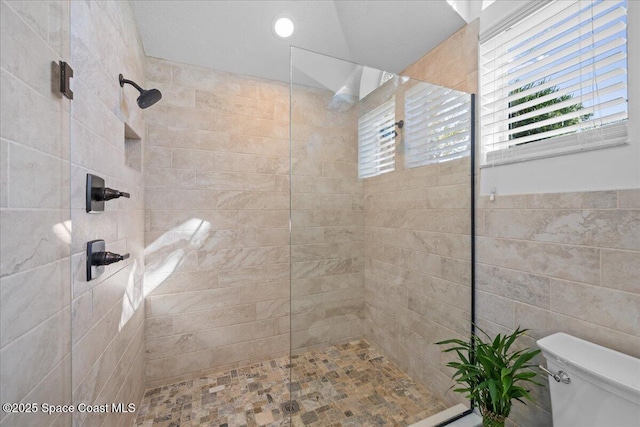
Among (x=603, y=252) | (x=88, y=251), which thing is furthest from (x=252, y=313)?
(x=603, y=252)

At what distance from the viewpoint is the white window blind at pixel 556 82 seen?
1.01 meters

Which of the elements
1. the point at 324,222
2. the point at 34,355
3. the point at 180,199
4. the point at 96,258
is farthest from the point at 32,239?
the point at 180,199

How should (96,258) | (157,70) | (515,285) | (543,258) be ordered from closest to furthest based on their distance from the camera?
(96,258), (543,258), (515,285), (157,70)

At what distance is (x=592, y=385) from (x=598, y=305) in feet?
1.05

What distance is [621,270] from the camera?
97cm

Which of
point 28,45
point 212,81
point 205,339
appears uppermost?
point 212,81

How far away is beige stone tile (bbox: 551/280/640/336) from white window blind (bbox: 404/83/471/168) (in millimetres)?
862

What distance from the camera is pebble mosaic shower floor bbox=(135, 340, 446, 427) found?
4.44ft

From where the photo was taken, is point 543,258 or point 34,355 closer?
point 34,355

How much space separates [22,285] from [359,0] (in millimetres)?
1938

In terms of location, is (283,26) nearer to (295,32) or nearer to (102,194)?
(295,32)

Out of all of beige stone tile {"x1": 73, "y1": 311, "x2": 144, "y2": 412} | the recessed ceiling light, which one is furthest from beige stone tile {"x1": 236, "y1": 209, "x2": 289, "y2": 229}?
the recessed ceiling light

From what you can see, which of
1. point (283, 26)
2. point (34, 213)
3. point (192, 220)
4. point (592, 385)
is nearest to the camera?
point (34, 213)

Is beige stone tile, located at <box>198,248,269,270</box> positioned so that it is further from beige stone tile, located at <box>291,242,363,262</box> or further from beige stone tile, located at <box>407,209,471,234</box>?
beige stone tile, located at <box>407,209,471,234</box>
